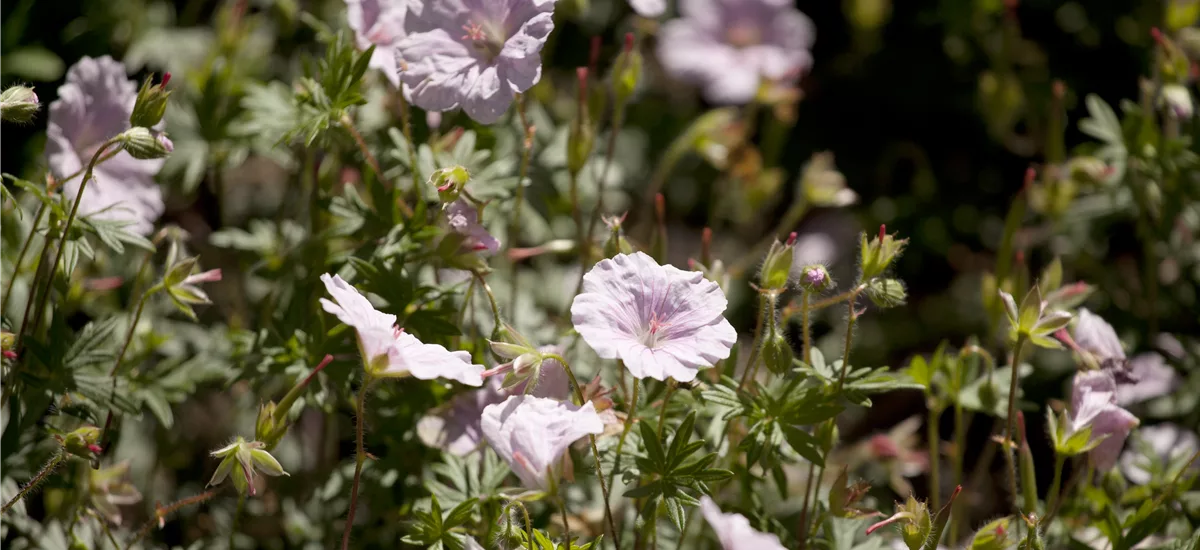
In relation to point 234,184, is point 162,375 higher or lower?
higher

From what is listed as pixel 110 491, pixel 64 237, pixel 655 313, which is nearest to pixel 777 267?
pixel 655 313

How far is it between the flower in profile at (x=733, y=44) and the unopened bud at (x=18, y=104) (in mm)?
1620

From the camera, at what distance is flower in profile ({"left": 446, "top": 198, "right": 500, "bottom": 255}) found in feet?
4.84

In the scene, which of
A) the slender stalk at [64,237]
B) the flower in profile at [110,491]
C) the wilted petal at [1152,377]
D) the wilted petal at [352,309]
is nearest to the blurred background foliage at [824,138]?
the wilted petal at [1152,377]

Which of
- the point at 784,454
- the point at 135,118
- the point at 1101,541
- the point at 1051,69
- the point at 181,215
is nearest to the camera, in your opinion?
the point at 135,118

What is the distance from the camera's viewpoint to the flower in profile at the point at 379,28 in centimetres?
166

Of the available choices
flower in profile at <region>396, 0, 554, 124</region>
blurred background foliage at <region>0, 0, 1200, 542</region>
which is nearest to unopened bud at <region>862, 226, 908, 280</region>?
flower in profile at <region>396, 0, 554, 124</region>

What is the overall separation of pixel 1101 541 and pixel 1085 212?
29.4 inches

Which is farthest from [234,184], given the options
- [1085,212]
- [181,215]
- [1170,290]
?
[1170,290]

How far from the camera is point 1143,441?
5.89ft

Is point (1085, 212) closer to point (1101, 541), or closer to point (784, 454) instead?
point (1101, 541)

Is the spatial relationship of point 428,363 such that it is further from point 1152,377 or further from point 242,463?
point 1152,377

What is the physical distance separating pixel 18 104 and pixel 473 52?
0.62 meters

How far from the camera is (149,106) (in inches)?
56.2
